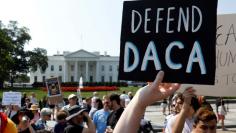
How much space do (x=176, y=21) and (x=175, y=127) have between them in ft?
3.11

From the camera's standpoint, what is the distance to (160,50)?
3.26m

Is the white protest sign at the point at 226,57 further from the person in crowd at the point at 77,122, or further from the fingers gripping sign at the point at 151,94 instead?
the fingers gripping sign at the point at 151,94

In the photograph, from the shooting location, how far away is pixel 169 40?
3254mm

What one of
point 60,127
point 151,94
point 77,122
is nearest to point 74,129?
point 77,122

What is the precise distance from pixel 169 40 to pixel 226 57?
7.13ft

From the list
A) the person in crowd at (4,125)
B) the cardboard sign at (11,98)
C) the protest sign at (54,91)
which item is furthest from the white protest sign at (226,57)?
the cardboard sign at (11,98)

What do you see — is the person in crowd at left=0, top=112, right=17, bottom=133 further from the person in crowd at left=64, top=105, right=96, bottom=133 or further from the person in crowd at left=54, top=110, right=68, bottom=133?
the person in crowd at left=54, top=110, right=68, bottom=133

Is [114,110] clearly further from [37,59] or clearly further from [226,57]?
[37,59]

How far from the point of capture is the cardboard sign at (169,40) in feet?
10.2

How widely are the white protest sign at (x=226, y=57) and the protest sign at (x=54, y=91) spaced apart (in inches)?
289

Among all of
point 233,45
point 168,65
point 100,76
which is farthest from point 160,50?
point 100,76

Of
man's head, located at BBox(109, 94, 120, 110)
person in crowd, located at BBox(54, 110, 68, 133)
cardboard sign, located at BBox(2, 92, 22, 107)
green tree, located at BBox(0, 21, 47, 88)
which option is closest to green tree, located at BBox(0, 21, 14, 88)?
green tree, located at BBox(0, 21, 47, 88)

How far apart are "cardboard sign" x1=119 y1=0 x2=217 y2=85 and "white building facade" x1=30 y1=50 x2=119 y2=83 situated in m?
152

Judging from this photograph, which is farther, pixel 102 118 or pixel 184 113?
pixel 102 118
